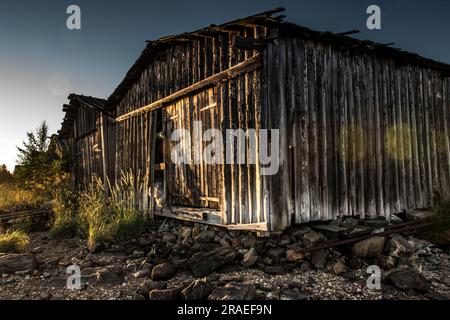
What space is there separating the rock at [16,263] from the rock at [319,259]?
4.79 meters

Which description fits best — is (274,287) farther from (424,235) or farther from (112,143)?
(112,143)

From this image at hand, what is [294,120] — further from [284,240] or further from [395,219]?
[395,219]

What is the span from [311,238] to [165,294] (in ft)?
8.17

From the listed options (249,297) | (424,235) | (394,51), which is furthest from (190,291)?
(394,51)

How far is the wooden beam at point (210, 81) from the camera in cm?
527

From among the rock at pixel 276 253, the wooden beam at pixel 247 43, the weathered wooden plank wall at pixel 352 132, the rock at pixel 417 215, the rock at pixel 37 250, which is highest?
the wooden beam at pixel 247 43

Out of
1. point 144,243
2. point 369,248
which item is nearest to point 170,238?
point 144,243

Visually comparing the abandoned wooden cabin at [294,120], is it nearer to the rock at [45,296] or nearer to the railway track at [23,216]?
the rock at [45,296]

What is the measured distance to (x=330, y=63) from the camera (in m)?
5.94

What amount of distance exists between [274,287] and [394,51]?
5.87 m

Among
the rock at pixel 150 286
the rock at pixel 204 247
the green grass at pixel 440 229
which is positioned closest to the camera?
the rock at pixel 150 286

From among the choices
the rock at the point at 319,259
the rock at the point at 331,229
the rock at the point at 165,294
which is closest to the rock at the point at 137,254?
the rock at the point at 165,294

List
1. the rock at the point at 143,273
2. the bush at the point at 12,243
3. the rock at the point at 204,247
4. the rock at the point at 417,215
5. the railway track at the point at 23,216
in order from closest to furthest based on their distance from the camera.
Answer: the rock at the point at 143,273 < the rock at the point at 204,247 < the bush at the point at 12,243 < the rock at the point at 417,215 < the railway track at the point at 23,216

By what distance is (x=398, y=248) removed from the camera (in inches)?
187
